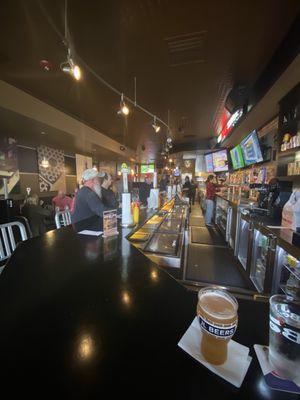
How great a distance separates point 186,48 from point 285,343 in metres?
3.19

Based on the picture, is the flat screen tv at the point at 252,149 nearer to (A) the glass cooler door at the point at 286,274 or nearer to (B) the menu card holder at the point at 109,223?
(A) the glass cooler door at the point at 286,274

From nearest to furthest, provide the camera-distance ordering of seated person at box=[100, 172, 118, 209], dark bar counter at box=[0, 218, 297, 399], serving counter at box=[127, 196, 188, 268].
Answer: dark bar counter at box=[0, 218, 297, 399] < serving counter at box=[127, 196, 188, 268] < seated person at box=[100, 172, 118, 209]

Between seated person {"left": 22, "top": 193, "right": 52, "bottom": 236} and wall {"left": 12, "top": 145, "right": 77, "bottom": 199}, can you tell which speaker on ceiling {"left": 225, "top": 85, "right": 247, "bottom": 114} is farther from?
wall {"left": 12, "top": 145, "right": 77, "bottom": 199}

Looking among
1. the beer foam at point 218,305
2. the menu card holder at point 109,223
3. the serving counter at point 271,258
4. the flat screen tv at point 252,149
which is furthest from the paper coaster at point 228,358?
the flat screen tv at point 252,149

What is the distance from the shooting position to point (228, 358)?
1.70 ft

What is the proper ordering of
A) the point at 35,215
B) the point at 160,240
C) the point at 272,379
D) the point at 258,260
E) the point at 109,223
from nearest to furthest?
the point at 272,379
the point at 109,223
the point at 160,240
the point at 258,260
the point at 35,215

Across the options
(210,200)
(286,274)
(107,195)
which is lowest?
(286,274)

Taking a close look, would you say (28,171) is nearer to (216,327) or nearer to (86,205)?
(86,205)

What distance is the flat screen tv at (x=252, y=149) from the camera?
3.52m

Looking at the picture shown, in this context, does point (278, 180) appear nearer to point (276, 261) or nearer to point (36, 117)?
point (276, 261)

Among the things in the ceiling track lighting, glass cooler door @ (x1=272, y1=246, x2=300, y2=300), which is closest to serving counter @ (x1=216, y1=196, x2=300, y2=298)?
glass cooler door @ (x1=272, y1=246, x2=300, y2=300)

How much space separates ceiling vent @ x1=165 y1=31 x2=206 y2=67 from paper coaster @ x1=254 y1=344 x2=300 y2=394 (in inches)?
120

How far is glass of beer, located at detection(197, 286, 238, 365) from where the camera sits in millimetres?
488

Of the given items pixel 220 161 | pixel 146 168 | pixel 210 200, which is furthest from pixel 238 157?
pixel 146 168
